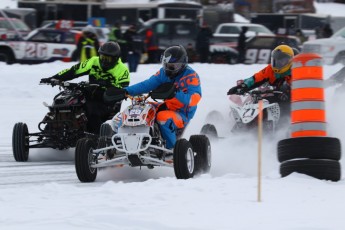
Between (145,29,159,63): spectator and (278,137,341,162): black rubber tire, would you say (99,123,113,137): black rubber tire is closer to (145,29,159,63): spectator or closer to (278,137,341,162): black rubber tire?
(278,137,341,162): black rubber tire

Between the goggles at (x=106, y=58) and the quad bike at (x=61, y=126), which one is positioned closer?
Result: the quad bike at (x=61, y=126)

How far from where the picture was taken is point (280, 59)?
1339cm

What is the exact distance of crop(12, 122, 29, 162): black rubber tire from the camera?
12.2m

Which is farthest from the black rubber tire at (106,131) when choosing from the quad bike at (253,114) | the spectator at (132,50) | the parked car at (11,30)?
the parked car at (11,30)

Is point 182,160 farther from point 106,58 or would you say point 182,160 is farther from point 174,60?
point 106,58

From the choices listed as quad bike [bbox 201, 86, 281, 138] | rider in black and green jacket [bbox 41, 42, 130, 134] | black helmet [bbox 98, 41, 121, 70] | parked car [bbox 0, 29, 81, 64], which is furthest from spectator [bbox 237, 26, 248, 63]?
black helmet [bbox 98, 41, 121, 70]

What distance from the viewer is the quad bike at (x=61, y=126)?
40.4 ft

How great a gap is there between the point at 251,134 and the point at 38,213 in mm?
6111

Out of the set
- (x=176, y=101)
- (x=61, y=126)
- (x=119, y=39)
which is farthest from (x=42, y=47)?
(x=176, y=101)

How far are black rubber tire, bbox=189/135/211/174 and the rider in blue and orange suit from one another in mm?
253

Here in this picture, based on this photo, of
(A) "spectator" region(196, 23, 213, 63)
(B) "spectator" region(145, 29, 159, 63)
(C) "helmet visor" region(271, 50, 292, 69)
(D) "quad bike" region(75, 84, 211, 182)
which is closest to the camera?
(D) "quad bike" region(75, 84, 211, 182)

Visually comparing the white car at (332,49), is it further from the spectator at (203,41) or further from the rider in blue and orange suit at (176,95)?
the rider in blue and orange suit at (176,95)

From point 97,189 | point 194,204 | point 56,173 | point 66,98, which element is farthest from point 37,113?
point 194,204

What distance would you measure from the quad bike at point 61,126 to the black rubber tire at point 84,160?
229 cm
